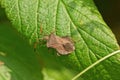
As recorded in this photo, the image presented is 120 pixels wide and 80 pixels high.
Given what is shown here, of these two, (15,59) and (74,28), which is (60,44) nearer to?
(74,28)

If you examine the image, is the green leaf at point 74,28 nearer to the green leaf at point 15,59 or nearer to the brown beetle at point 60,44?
the brown beetle at point 60,44

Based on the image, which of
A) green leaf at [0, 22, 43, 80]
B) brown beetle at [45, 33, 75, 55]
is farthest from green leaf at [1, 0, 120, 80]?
green leaf at [0, 22, 43, 80]

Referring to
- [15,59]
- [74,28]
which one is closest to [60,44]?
[74,28]

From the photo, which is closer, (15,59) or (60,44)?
(60,44)

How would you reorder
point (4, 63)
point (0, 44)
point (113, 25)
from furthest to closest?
point (113, 25), point (0, 44), point (4, 63)

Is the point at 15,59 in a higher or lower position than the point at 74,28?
lower

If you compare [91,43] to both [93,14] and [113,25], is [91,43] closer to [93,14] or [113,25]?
[93,14]

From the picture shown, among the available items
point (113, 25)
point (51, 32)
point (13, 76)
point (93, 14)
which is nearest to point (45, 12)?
point (51, 32)
